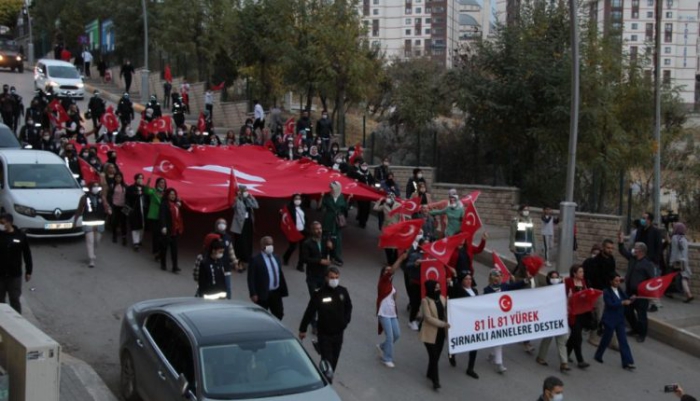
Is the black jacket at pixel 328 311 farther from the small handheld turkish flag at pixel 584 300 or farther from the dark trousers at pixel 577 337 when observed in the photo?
the dark trousers at pixel 577 337

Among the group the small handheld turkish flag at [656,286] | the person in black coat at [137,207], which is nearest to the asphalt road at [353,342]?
the person in black coat at [137,207]

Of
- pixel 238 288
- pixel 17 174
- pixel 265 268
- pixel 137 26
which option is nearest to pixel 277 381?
pixel 265 268

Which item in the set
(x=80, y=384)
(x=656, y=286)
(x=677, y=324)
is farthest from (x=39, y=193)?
(x=677, y=324)

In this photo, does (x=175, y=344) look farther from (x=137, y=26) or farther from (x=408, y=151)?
(x=137, y=26)

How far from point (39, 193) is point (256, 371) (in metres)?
11.3

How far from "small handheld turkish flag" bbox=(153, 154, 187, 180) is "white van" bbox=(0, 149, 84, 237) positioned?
1786 mm

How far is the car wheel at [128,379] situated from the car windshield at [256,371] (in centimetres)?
184

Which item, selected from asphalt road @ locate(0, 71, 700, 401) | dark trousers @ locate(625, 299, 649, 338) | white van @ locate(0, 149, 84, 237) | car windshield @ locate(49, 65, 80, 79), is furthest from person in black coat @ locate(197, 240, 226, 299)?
car windshield @ locate(49, 65, 80, 79)

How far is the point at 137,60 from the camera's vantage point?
5644cm

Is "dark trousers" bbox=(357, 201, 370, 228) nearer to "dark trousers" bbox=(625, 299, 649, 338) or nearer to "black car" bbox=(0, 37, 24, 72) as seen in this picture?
"dark trousers" bbox=(625, 299, 649, 338)

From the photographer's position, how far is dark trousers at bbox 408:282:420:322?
15453mm

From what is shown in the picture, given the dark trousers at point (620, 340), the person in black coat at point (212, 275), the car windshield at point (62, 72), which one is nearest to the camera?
the person in black coat at point (212, 275)

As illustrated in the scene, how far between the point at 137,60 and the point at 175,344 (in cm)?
4904

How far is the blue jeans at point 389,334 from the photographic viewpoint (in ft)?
44.0
